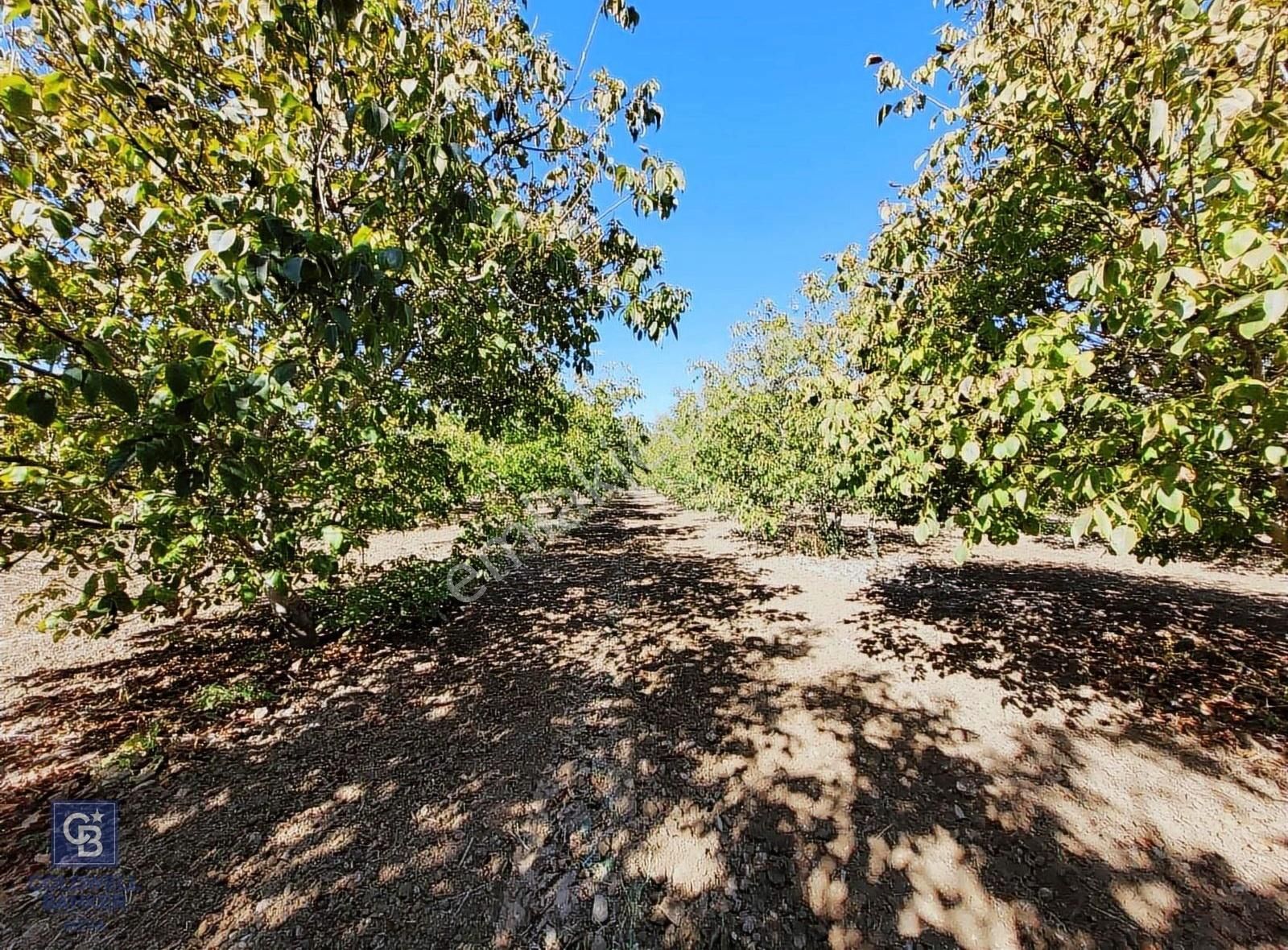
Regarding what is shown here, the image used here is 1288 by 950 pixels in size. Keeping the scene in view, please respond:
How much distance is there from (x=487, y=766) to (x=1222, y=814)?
20.2 ft

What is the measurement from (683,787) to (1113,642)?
7425 mm

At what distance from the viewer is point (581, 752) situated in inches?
177

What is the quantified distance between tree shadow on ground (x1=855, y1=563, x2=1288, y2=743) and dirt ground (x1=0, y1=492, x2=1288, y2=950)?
63mm

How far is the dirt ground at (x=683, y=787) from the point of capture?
114 inches

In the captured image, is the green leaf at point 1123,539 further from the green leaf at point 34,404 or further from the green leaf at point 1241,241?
the green leaf at point 34,404

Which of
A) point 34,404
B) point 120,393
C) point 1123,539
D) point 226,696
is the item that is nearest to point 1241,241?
point 1123,539

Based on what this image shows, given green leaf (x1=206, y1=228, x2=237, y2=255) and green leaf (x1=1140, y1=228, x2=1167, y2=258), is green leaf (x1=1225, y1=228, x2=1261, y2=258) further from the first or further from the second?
green leaf (x1=206, y1=228, x2=237, y2=255)

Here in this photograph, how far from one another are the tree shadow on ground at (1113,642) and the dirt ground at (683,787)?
6 centimetres

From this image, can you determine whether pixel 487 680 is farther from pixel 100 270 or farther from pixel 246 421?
pixel 100 270

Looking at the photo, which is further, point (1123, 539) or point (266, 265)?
point (1123, 539)

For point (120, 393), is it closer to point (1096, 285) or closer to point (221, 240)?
point (221, 240)

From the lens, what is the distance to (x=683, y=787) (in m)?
4.05

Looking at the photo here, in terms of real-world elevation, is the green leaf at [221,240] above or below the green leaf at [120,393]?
above

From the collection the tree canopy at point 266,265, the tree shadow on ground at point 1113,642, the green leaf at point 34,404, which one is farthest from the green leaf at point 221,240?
the tree shadow on ground at point 1113,642
